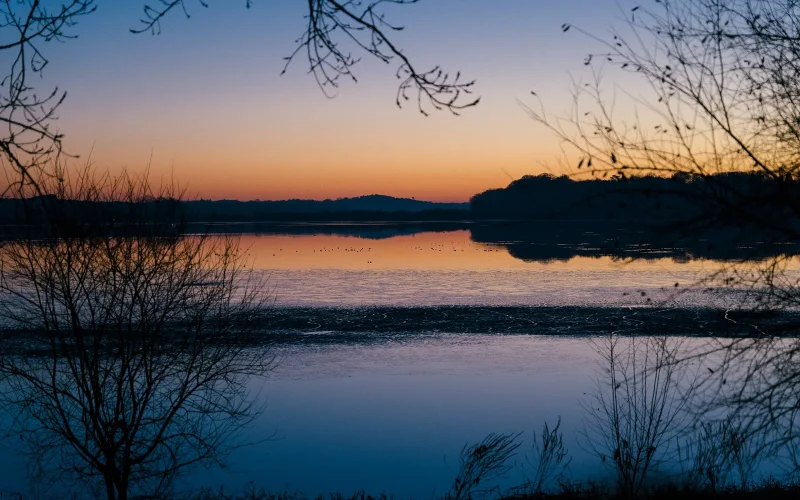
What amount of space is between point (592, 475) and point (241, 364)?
9.40 metres

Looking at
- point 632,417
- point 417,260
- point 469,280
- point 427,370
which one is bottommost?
point 632,417

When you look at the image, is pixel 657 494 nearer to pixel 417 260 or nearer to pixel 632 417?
pixel 632 417

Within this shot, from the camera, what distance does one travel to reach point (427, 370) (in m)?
17.8

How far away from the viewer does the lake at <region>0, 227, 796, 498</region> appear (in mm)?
12766

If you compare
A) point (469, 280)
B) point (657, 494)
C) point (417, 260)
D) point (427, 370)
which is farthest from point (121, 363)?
point (417, 260)

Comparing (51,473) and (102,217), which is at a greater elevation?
(102,217)

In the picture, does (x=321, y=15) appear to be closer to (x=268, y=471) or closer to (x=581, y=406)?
(x=268, y=471)

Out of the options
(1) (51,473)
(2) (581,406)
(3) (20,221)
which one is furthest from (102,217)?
(2) (581,406)

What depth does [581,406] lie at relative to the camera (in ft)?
50.8

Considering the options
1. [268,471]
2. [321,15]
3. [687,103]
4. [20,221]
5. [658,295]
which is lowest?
[268,471]

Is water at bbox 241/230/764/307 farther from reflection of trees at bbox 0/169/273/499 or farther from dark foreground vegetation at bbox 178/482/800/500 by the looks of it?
reflection of trees at bbox 0/169/273/499

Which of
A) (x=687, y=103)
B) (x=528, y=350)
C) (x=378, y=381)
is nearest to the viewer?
(x=687, y=103)

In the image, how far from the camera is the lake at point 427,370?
12766 mm

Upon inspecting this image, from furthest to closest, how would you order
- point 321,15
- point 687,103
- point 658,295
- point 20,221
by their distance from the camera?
point 658,295 < point 20,221 < point 687,103 < point 321,15
